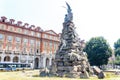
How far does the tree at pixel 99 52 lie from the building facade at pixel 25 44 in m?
20.2

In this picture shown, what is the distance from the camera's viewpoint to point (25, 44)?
8444 cm

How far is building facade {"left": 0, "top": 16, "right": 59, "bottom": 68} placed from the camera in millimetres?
75500

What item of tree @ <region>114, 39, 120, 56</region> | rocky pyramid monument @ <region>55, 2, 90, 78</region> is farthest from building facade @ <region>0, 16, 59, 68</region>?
rocky pyramid monument @ <region>55, 2, 90, 78</region>

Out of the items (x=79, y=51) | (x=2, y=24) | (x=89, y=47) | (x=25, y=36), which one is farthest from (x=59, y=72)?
(x=25, y=36)

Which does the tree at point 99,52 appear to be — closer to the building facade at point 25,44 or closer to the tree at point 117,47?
the building facade at point 25,44

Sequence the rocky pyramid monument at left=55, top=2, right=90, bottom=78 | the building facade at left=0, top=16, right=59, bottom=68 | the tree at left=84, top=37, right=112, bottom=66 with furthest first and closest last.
Result: the building facade at left=0, top=16, right=59, bottom=68, the tree at left=84, top=37, right=112, bottom=66, the rocky pyramid monument at left=55, top=2, right=90, bottom=78

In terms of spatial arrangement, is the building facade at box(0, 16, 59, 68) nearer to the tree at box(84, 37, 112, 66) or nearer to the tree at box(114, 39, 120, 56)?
the tree at box(84, 37, 112, 66)

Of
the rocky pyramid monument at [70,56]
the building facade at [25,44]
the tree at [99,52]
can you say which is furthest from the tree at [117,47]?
the rocky pyramid monument at [70,56]

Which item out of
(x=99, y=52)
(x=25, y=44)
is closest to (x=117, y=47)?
(x=99, y=52)

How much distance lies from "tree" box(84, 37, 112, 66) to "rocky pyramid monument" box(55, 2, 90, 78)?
3306cm

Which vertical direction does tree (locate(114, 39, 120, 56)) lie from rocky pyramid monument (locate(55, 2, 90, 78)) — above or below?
above

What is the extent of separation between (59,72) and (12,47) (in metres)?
45.5

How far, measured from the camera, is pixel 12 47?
78.9 metres

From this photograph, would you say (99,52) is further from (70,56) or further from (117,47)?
(70,56)
